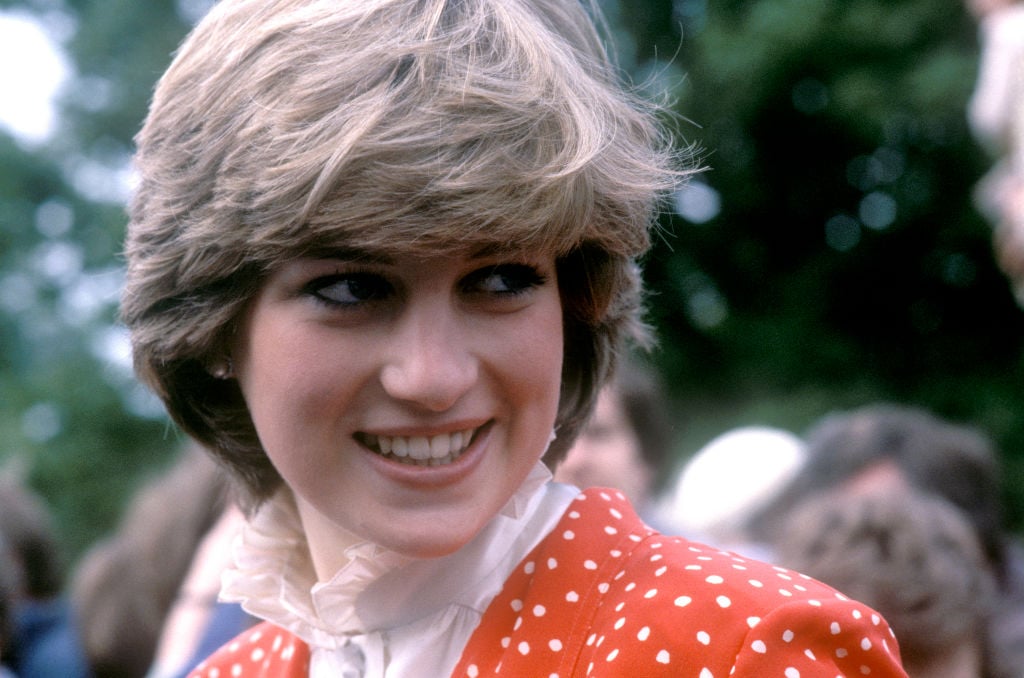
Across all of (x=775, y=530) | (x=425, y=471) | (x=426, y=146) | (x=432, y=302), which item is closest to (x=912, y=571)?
(x=775, y=530)

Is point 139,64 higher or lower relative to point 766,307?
higher

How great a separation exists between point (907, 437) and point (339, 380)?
273 cm

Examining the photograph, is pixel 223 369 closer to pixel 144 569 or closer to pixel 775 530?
pixel 144 569

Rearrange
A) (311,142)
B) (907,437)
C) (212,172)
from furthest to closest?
(907,437) → (212,172) → (311,142)

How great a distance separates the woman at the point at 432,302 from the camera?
1405 millimetres

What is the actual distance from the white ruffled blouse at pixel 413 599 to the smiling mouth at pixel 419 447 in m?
0.17

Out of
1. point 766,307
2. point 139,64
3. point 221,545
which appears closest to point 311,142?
point 221,545

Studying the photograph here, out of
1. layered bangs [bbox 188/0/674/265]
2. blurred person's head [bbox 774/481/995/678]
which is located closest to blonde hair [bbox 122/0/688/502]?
layered bangs [bbox 188/0/674/265]

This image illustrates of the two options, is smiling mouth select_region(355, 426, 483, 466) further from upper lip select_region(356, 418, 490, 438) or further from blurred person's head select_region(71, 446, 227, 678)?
blurred person's head select_region(71, 446, 227, 678)

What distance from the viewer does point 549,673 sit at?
1.49 m

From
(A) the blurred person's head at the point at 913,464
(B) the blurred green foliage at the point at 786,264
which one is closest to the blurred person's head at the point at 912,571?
(A) the blurred person's head at the point at 913,464

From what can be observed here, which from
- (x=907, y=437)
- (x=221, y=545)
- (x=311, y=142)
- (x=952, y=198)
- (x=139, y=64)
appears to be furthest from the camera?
(x=139, y=64)

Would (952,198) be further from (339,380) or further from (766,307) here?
(339,380)

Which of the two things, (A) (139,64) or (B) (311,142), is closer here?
(B) (311,142)
